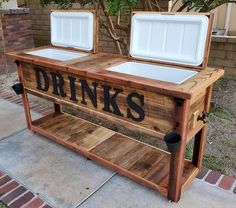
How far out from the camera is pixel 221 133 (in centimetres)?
266

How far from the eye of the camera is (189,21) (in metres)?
1.70

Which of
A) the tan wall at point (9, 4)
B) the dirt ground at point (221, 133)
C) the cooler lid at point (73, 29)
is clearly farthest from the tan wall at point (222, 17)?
the tan wall at point (9, 4)

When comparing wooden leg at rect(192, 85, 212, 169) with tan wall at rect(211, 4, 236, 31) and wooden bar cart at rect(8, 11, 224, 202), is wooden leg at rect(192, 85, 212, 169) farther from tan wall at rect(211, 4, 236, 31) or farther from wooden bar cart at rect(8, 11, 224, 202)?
tan wall at rect(211, 4, 236, 31)

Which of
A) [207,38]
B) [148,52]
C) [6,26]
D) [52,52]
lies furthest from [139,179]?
[6,26]

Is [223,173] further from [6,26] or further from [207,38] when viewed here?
[6,26]

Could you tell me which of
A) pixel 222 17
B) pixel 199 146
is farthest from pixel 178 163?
pixel 222 17

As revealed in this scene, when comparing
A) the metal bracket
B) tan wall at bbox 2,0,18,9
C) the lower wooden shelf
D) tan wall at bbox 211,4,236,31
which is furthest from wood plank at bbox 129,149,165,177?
tan wall at bbox 2,0,18,9

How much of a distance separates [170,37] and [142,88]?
47cm

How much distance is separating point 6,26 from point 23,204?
11.8ft

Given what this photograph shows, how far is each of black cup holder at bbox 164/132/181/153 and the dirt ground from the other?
838 millimetres

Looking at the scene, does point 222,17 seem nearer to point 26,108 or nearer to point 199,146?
point 199,146

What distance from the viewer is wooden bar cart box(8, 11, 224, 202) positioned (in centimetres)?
160

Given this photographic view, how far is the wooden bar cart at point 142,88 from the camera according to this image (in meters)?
1.60

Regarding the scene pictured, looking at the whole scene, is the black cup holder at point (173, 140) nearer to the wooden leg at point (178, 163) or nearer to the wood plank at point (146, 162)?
the wooden leg at point (178, 163)
